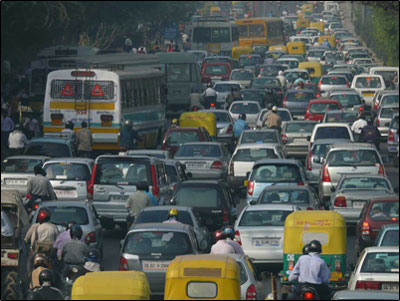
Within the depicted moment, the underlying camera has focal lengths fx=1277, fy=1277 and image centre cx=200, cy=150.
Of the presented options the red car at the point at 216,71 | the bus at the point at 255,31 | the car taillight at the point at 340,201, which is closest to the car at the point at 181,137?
the car taillight at the point at 340,201

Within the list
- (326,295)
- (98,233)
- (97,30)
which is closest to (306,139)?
(98,233)

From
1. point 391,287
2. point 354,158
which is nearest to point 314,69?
point 354,158

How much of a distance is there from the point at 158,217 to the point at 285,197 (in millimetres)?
4038

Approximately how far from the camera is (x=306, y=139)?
39438mm

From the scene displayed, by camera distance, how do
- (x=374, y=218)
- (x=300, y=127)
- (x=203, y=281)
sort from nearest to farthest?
(x=203, y=281) < (x=374, y=218) < (x=300, y=127)

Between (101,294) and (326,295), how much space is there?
4.06 metres

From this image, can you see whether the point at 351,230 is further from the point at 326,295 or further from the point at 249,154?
the point at 326,295

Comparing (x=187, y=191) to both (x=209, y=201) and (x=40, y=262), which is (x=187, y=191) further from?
(x=40, y=262)

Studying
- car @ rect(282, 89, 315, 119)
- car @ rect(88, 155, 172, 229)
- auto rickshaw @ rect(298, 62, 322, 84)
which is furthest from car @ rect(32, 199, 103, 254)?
auto rickshaw @ rect(298, 62, 322, 84)

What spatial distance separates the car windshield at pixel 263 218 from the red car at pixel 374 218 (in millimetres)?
1660

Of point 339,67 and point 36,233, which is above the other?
point 36,233

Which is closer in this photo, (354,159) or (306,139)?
(354,159)

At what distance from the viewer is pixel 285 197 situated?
25859 mm

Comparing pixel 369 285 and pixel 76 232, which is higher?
pixel 76 232
